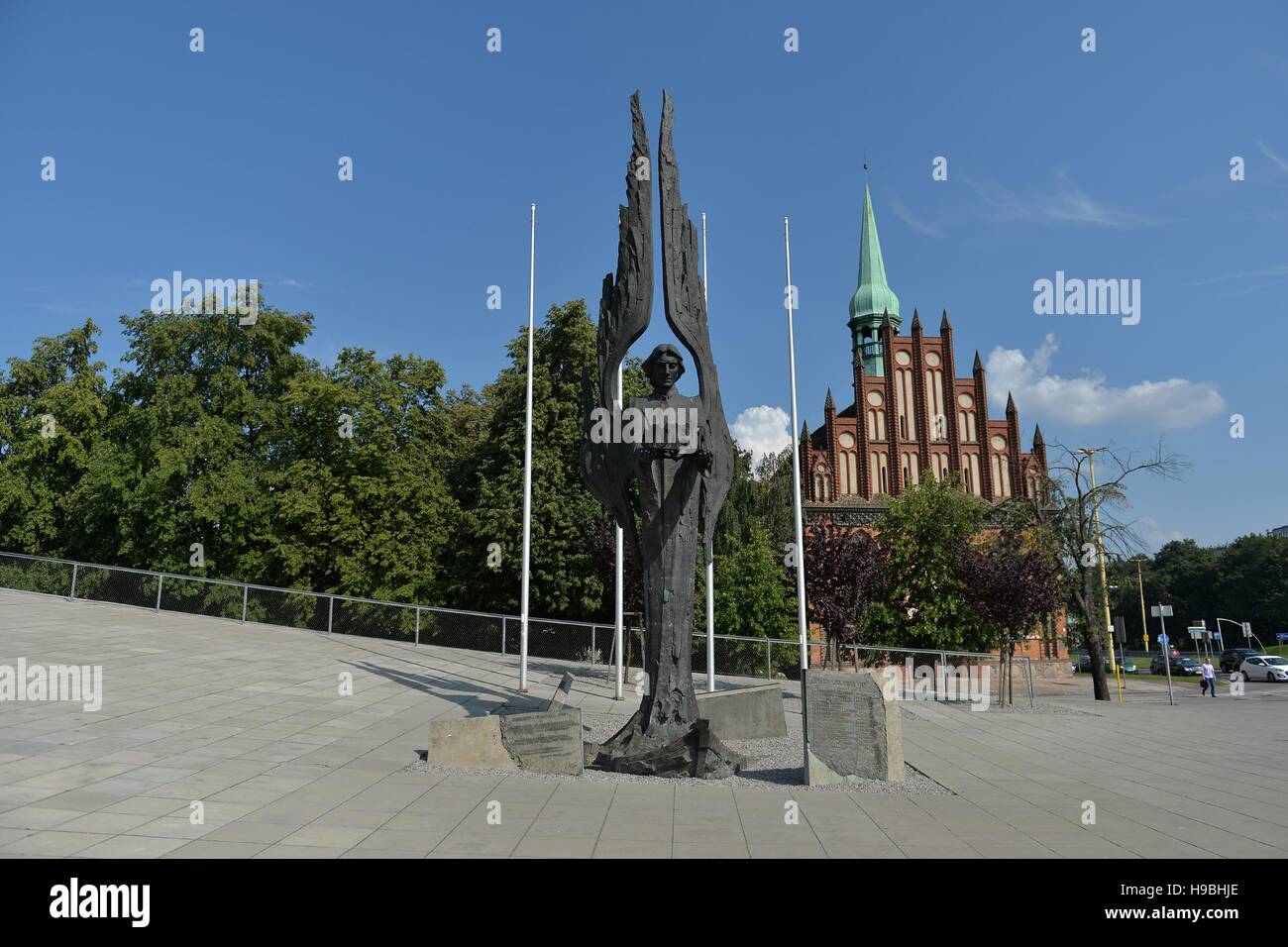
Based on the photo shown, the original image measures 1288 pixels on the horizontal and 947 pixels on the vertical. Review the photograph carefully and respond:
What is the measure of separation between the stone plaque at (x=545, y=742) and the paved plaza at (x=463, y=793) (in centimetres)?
39

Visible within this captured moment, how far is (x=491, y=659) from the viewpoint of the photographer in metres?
19.7

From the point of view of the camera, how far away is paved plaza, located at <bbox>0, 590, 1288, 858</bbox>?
5.92m

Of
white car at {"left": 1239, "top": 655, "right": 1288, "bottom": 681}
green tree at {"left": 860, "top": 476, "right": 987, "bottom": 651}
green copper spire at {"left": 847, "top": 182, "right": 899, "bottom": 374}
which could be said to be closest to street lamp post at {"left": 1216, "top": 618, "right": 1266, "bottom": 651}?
white car at {"left": 1239, "top": 655, "right": 1288, "bottom": 681}

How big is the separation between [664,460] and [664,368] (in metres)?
1.26

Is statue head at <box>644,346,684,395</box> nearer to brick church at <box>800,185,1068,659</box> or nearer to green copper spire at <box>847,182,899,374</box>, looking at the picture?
brick church at <box>800,185,1068,659</box>

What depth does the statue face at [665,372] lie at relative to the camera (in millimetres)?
10047

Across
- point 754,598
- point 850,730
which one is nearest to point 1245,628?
point 754,598

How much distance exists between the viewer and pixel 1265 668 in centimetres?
3844

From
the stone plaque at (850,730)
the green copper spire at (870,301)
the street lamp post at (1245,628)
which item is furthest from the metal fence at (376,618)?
the green copper spire at (870,301)

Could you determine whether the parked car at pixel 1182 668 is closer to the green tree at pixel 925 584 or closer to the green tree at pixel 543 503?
the green tree at pixel 925 584

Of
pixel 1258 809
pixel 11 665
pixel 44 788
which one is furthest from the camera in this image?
pixel 11 665

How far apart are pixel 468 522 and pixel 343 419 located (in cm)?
544
